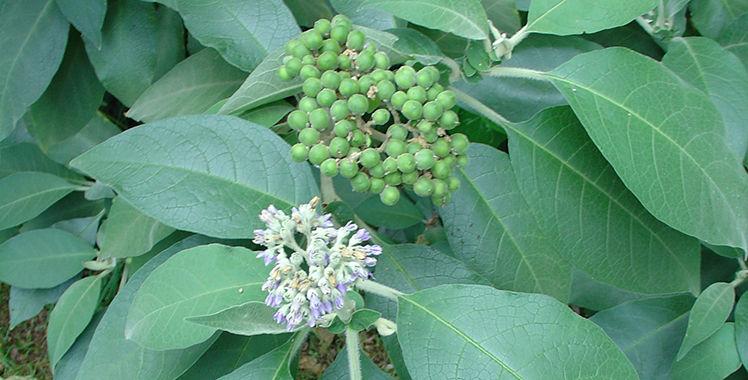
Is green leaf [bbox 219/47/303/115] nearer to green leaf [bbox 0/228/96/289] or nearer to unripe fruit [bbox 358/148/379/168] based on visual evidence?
unripe fruit [bbox 358/148/379/168]

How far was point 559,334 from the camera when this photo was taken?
884 millimetres

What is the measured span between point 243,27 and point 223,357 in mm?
740

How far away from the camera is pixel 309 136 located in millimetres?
932

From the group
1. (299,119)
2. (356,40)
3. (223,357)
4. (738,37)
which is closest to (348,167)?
(299,119)

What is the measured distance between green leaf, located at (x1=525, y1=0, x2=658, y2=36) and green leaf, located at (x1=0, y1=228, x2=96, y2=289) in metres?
1.53

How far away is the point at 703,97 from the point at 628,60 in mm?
156

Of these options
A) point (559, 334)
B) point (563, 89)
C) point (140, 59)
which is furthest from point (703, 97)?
point (140, 59)

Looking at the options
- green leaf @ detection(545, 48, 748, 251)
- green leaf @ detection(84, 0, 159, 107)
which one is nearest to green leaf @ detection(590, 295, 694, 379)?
green leaf @ detection(545, 48, 748, 251)

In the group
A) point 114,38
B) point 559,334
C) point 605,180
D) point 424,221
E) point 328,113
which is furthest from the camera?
point 424,221

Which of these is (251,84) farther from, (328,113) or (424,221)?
(424,221)

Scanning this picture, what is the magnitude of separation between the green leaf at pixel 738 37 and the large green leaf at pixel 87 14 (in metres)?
1.51

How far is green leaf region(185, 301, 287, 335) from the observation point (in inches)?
31.0

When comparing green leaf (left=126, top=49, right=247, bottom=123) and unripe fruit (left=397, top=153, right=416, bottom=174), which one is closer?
unripe fruit (left=397, top=153, right=416, bottom=174)

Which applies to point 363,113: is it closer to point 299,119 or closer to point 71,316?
point 299,119
